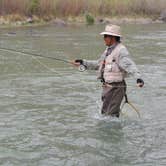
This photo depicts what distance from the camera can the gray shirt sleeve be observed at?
8.43 m

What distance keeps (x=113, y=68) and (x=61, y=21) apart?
939 inches

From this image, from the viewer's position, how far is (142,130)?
8.60m

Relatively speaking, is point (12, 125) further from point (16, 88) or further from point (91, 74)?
point (91, 74)

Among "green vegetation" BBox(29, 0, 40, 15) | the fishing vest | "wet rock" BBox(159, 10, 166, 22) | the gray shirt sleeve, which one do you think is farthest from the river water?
"wet rock" BBox(159, 10, 166, 22)

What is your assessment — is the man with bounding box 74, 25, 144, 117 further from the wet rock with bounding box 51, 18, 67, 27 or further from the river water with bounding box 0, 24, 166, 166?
the wet rock with bounding box 51, 18, 67, 27

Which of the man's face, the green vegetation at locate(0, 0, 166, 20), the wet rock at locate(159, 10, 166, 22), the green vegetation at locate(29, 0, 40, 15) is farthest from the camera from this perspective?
the wet rock at locate(159, 10, 166, 22)

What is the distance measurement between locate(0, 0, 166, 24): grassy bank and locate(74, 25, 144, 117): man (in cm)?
2247

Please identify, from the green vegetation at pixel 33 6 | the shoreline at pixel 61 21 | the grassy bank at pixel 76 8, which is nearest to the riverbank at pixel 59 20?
the shoreline at pixel 61 21

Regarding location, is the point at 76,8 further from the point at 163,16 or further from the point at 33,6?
the point at 163,16

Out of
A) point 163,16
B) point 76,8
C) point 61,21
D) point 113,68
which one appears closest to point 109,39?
point 113,68

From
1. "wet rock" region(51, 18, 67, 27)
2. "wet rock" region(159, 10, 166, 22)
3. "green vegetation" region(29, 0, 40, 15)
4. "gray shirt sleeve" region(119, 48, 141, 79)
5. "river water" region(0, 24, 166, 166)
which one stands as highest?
"green vegetation" region(29, 0, 40, 15)

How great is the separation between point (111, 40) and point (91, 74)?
20.3ft

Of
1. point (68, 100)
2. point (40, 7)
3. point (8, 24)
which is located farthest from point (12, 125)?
point (40, 7)

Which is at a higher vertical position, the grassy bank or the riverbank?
the grassy bank
